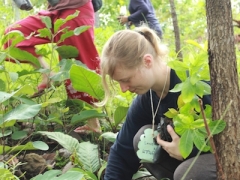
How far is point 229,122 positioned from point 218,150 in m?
0.10

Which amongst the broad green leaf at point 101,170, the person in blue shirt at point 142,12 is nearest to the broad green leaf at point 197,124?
the broad green leaf at point 101,170

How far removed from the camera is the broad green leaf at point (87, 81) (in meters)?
2.34

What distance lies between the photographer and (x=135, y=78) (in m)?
1.88

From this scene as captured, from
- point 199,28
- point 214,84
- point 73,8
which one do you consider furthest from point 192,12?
point 214,84

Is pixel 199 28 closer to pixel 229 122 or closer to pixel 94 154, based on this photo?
pixel 94 154

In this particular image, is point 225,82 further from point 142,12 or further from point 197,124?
point 142,12

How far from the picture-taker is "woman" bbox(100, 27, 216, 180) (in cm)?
178

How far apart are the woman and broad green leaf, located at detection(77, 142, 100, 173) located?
11 centimetres

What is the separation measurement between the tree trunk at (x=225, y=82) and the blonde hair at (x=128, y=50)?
1.98 feet

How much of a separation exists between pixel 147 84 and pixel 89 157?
0.57 m

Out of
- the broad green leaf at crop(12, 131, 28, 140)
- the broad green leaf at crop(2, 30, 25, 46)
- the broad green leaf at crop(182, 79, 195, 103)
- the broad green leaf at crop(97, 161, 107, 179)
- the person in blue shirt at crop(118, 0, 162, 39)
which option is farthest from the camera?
the person in blue shirt at crop(118, 0, 162, 39)

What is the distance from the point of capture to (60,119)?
2697 millimetres

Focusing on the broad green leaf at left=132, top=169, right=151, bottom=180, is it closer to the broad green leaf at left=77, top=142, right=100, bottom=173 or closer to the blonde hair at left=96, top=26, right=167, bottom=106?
the broad green leaf at left=77, top=142, right=100, bottom=173

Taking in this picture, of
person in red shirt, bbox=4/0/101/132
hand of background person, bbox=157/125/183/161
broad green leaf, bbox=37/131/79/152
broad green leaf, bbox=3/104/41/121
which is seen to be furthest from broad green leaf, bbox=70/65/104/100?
hand of background person, bbox=157/125/183/161
